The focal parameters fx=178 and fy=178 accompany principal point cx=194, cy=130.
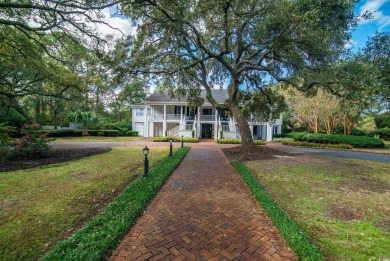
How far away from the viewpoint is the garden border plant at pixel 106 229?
232 centimetres

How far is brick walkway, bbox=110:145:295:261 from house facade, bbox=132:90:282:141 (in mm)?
15820

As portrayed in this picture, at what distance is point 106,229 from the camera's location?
2.87m

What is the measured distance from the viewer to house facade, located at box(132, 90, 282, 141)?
827 inches

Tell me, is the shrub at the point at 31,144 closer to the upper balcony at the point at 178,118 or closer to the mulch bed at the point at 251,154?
the mulch bed at the point at 251,154

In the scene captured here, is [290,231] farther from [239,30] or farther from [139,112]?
[139,112]

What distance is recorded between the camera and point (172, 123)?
24844mm

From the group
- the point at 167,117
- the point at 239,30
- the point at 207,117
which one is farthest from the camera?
the point at 167,117

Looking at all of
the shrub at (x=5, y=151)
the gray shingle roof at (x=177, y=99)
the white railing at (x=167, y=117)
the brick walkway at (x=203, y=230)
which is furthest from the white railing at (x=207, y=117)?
the brick walkway at (x=203, y=230)

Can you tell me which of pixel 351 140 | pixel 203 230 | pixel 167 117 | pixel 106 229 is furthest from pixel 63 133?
pixel 351 140

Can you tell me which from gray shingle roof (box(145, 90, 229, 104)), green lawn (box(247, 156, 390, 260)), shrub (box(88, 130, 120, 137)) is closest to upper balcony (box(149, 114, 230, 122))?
gray shingle roof (box(145, 90, 229, 104))

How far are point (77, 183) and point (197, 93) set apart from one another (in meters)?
11.8

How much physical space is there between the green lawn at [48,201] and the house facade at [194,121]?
1477cm

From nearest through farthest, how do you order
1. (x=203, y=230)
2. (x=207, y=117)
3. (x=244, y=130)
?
1. (x=203, y=230)
2. (x=244, y=130)
3. (x=207, y=117)

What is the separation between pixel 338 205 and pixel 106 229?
4844mm
